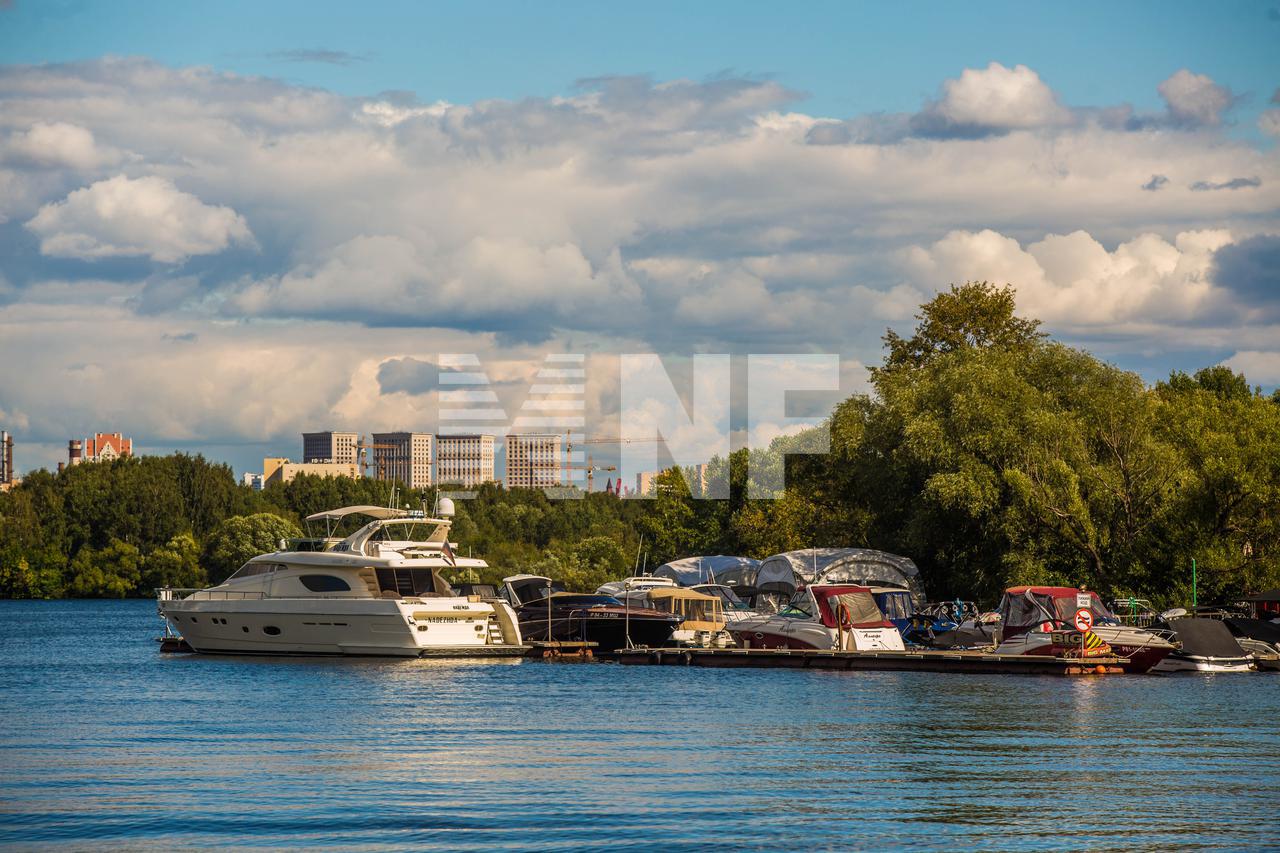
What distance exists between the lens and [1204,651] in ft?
144

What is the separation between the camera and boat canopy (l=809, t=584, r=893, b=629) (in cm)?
4809

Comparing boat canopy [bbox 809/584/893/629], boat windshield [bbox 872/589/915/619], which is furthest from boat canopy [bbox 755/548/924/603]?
boat canopy [bbox 809/584/893/629]

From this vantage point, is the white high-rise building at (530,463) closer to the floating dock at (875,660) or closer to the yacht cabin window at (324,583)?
the yacht cabin window at (324,583)

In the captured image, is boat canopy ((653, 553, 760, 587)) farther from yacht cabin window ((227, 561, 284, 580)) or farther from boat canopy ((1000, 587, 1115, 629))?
yacht cabin window ((227, 561, 284, 580))

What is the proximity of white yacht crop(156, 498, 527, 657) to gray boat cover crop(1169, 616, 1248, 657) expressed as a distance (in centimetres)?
2068

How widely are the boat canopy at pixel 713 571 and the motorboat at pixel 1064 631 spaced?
21640mm

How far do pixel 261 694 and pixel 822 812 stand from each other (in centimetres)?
2203

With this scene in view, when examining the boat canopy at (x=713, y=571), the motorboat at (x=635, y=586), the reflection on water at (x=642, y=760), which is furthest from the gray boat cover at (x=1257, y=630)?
the boat canopy at (x=713, y=571)

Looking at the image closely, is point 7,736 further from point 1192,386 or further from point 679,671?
point 1192,386

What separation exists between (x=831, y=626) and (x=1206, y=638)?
10.9 m

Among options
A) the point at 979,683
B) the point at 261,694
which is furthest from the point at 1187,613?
the point at 261,694

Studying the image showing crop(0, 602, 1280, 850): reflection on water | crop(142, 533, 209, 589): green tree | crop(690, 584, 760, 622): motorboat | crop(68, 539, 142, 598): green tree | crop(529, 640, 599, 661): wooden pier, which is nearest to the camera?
crop(0, 602, 1280, 850): reflection on water

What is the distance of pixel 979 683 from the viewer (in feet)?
136

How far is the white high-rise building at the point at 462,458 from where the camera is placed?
134625mm
